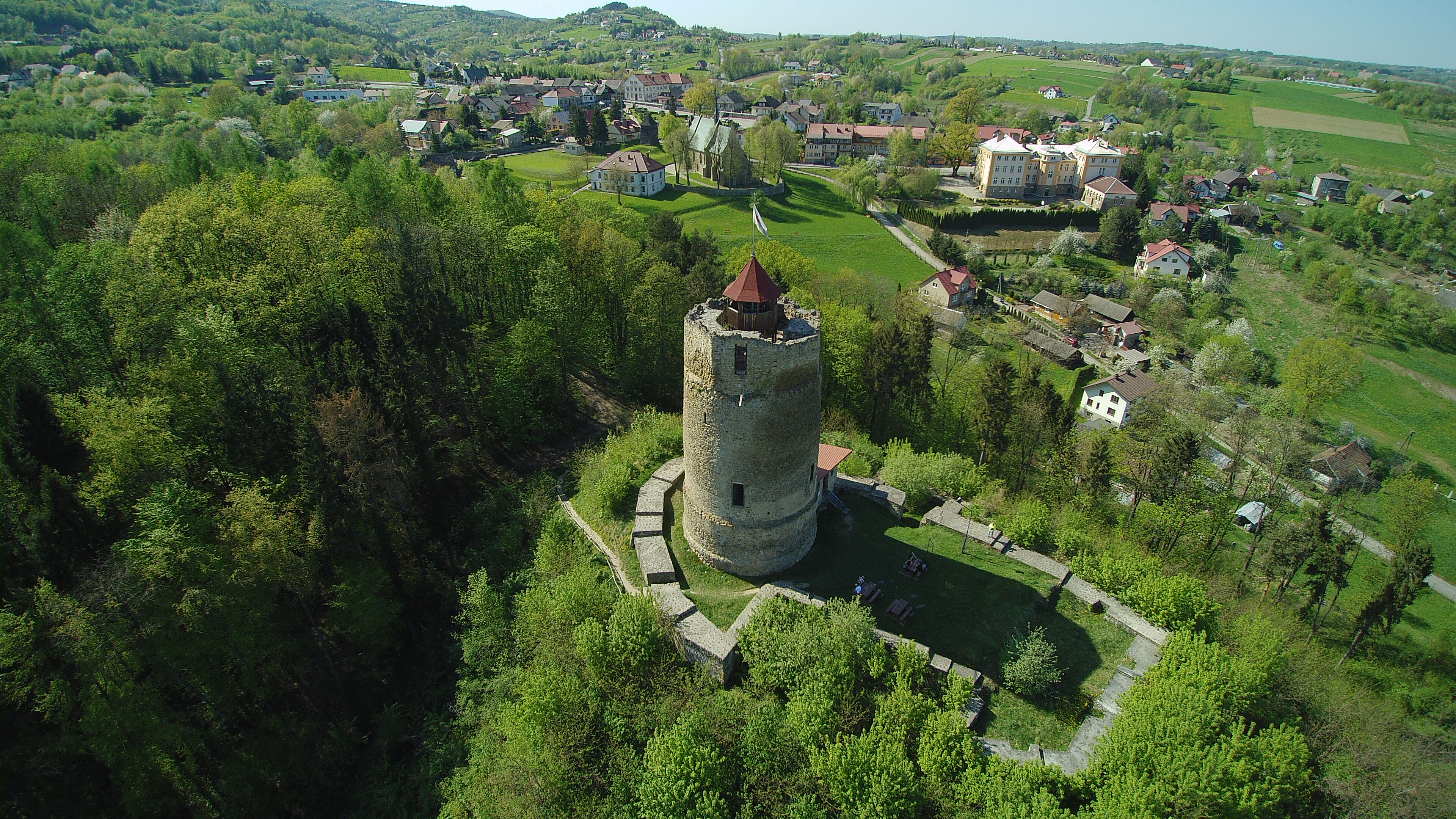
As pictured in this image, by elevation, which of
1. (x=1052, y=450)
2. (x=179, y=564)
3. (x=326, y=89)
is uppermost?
(x=326, y=89)

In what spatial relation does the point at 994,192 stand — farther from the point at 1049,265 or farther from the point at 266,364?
the point at 266,364

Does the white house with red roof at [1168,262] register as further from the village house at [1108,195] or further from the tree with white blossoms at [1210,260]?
the village house at [1108,195]

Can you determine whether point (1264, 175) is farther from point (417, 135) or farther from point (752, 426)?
point (752, 426)

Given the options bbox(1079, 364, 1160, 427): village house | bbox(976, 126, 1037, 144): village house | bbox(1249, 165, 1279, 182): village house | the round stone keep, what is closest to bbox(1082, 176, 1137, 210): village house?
bbox(976, 126, 1037, 144): village house

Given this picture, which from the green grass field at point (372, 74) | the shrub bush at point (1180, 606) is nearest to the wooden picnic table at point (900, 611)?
the shrub bush at point (1180, 606)

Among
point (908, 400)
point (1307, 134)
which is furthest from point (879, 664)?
point (1307, 134)

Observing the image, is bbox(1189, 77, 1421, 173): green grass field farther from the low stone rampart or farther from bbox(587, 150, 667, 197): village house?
the low stone rampart
